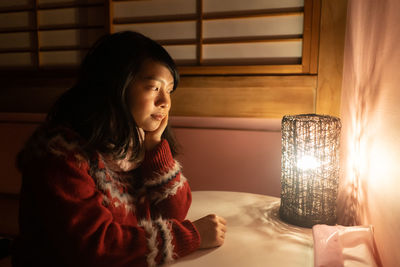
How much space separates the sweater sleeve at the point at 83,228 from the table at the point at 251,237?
0.09 meters

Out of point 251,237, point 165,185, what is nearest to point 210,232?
point 251,237

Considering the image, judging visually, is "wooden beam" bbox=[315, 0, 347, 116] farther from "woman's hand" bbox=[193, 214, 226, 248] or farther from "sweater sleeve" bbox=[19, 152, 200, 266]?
"sweater sleeve" bbox=[19, 152, 200, 266]

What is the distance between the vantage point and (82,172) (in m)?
0.78

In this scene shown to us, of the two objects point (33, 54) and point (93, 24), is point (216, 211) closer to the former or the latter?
→ point (93, 24)

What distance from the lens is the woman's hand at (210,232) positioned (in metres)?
0.84

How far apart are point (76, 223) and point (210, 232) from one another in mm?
340

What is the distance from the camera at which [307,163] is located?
41.4 inches

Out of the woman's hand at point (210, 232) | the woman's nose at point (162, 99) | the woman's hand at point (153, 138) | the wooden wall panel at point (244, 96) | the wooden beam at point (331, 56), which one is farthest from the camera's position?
the wooden wall panel at point (244, 96)

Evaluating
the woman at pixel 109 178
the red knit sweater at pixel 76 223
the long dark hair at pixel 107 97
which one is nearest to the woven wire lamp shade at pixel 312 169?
the woman at pixel 109 178

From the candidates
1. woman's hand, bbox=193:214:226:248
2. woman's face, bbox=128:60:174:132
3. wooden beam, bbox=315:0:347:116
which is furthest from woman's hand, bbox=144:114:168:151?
wooden beam, bbox=315:0:347:116

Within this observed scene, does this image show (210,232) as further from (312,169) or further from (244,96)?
(244,96)

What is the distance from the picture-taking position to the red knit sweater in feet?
2.35

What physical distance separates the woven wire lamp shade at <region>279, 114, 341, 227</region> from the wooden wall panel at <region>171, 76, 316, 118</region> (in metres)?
0.58

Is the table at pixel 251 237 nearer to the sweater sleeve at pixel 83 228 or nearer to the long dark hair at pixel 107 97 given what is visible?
the sweater sleeve at pixel 83 228
